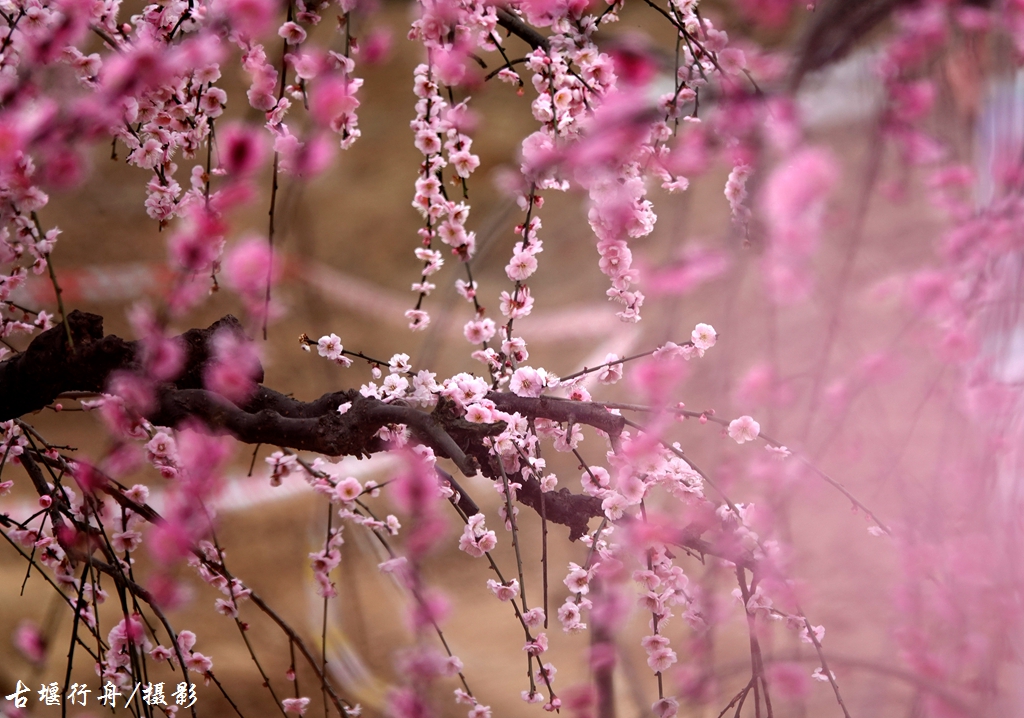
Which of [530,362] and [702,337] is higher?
[530,362]

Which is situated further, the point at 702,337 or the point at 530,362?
the point at 530,362

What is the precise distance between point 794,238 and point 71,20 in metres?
0.71

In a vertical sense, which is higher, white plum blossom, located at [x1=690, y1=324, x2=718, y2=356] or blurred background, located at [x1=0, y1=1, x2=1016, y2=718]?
blurred background, located at [x1=0, y1=1, x2=1016, y2=718]

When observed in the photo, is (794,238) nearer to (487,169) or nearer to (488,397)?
(488,397)

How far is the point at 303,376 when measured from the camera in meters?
A: 3.85

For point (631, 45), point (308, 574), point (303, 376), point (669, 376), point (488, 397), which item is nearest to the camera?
point (631, 45)

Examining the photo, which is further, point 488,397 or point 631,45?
point 488,397

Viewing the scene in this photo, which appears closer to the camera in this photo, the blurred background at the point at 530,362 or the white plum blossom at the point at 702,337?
the blurred background at the point at 530,362

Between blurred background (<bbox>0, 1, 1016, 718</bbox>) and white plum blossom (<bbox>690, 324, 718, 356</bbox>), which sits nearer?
blurred background (<bbox>0, 1, 1016, 718</bbox>)

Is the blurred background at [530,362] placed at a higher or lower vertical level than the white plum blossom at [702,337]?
higher

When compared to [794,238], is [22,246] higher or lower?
higher

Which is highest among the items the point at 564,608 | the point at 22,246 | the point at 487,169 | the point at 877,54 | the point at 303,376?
the point at 487,169

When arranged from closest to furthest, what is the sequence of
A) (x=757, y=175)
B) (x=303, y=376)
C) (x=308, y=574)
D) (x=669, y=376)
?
1. (x=757, y=175)
2. (x=669, y=376)
3. (x=308, y=574)
4. (x=303, y=376)

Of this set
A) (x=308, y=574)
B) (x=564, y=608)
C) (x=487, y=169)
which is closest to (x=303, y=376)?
(x=308, y=574)
